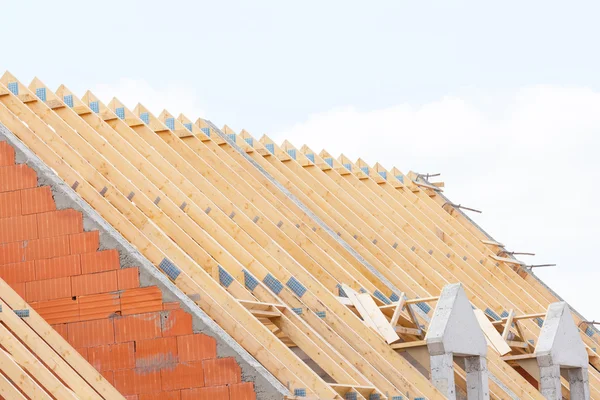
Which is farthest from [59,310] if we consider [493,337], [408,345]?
[493,337]

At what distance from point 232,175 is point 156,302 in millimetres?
6061

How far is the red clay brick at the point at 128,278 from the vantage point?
1405 cm

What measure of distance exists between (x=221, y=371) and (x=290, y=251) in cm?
445

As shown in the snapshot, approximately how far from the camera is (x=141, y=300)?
45.9 feet

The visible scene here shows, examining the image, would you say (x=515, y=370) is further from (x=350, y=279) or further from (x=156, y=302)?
(x=156, y=302)

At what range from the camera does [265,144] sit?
22781 millimetres

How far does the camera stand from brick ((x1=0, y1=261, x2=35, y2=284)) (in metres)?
→ 14.7

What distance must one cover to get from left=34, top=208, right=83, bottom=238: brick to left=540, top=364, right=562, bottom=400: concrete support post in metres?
7.54

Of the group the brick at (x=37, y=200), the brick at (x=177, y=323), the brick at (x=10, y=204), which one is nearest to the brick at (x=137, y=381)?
the brick at (x=177, y=323)

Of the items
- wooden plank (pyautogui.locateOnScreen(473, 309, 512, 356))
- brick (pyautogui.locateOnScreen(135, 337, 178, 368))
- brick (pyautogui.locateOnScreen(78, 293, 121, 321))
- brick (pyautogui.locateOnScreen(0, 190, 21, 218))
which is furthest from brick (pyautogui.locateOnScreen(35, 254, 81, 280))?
wooden plank (pyautogui.locateOnScreen(473, 309, 512, 356))

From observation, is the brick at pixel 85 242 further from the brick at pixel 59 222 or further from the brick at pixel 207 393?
the brick at pixel 207 393

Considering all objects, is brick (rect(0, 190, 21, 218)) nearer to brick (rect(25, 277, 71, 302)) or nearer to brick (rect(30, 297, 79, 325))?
brick (rect(25, 277, 71, 302))

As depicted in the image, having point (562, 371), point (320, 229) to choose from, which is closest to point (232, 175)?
point (320, 229)

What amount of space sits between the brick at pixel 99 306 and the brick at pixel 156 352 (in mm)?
494
